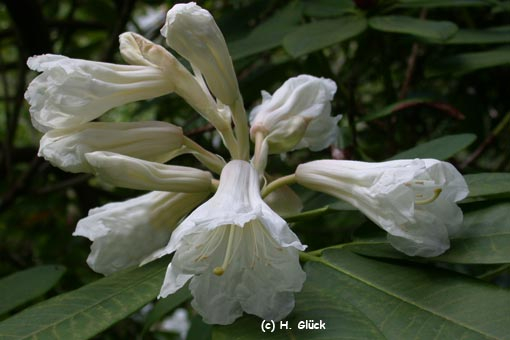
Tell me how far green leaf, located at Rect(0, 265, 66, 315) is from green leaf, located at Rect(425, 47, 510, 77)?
113 cm

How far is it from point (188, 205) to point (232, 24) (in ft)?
3.12

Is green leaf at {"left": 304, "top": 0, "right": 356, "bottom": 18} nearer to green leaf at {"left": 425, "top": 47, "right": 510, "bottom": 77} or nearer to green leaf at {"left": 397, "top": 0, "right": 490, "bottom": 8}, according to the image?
green leaf at {"left": 397, "top": 0, "right": 490, "bottom": 8}

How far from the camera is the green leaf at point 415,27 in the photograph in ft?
5.00

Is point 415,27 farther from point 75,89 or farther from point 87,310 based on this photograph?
point 87,310

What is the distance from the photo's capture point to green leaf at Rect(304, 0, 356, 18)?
176 centimetres

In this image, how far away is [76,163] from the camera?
105 cm

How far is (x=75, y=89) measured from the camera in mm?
1065

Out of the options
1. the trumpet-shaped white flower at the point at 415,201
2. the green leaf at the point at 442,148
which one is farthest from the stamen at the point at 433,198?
the green leaf at the point at 442,148

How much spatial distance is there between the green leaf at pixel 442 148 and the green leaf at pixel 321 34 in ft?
1.11

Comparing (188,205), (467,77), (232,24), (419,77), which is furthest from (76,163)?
(467,77)

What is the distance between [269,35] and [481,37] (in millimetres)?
549

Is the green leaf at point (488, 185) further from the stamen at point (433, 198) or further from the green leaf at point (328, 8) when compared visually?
the green leaf at point (328, 8)

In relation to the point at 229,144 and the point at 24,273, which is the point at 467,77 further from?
the point at 24,273

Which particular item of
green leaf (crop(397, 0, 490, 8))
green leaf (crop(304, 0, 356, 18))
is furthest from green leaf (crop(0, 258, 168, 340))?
green leaf (crop(397, 0, 490, 8))
